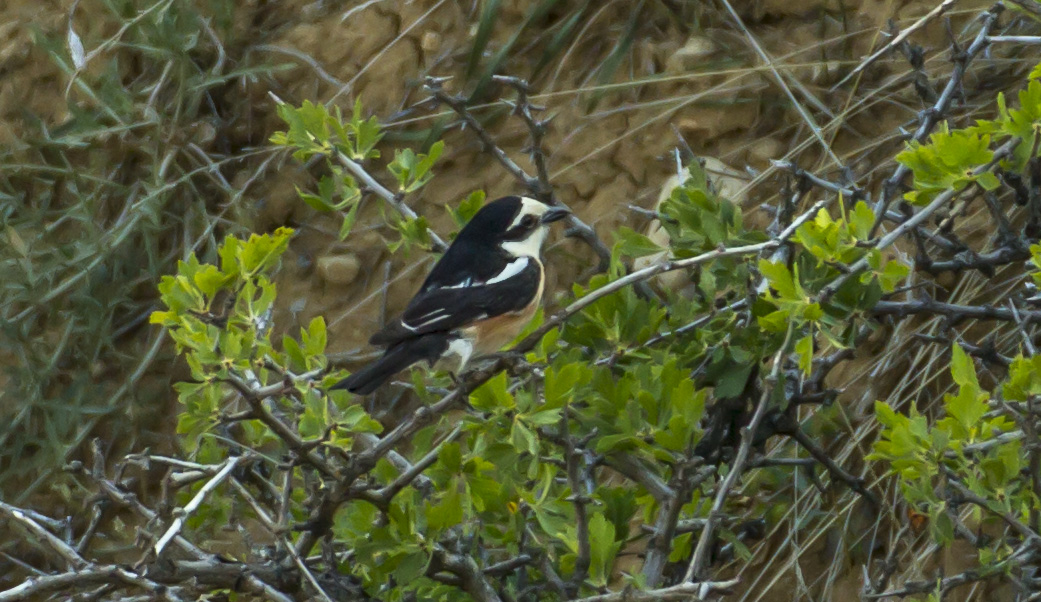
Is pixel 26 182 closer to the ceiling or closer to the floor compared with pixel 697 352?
closer to the floor

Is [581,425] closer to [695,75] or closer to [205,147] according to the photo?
[695,75]

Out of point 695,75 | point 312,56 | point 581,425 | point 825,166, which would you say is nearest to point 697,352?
point 581,425

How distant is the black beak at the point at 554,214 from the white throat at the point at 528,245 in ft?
0.26

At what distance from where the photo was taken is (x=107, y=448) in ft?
14.6

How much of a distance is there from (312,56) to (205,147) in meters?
0.49

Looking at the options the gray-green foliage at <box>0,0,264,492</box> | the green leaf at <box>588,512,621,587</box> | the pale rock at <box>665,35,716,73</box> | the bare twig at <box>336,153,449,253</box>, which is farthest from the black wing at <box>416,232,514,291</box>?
the gray-green foliage at <box>0,0,264,492</box>

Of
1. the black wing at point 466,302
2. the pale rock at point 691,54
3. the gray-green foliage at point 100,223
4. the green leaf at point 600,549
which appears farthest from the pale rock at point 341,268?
the green leaf at point 600,549

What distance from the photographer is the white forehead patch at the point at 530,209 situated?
3158mm

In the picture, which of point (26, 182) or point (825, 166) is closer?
point (825, 166)

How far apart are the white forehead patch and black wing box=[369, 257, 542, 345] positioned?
0.36ft

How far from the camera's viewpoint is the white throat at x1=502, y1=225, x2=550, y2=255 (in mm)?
3131

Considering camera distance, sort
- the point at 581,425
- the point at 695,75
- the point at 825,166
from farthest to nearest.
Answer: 1. the point at 695,75
2. the point at 825,166
3. the point at 581,425

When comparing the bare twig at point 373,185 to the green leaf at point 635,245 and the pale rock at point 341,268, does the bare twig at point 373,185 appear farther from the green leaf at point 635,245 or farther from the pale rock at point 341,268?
the pale rock at point 341,268

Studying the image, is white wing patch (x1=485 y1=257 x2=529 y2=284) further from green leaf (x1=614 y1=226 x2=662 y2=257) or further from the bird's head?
green leaf (x1=614 y1=226 x2=662 y2=257)
